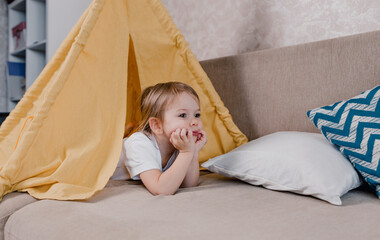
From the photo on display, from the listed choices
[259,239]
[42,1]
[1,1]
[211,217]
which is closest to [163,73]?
[211,217]

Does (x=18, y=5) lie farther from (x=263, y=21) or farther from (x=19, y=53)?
(x=263, y=21)

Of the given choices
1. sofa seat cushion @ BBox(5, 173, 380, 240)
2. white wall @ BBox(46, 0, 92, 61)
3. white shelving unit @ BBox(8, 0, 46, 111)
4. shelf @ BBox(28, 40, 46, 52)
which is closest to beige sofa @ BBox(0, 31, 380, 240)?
sofa seat cushion @ BBox(5, 173, 380, 240)

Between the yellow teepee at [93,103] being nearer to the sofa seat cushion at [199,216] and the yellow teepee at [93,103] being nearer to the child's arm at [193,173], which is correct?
the sofa seat cushion at [199,216]

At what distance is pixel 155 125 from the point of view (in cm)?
118

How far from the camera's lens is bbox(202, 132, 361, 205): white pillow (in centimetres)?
88

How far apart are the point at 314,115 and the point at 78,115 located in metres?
0.74

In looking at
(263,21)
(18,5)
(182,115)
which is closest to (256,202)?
(182,115)

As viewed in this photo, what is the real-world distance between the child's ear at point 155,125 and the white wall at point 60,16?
1.51 metres

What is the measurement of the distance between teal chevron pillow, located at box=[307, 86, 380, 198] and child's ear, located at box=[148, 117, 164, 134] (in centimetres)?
50

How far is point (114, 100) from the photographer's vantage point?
46.6 inches

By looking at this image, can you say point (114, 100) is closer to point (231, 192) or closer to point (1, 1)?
point (231, 192)

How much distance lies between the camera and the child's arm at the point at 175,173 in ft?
3.20

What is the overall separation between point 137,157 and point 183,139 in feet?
0.53

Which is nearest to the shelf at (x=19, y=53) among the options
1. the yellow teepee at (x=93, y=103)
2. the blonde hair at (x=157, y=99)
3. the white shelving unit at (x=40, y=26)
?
the white shelving unit at (x=40, y=26)
